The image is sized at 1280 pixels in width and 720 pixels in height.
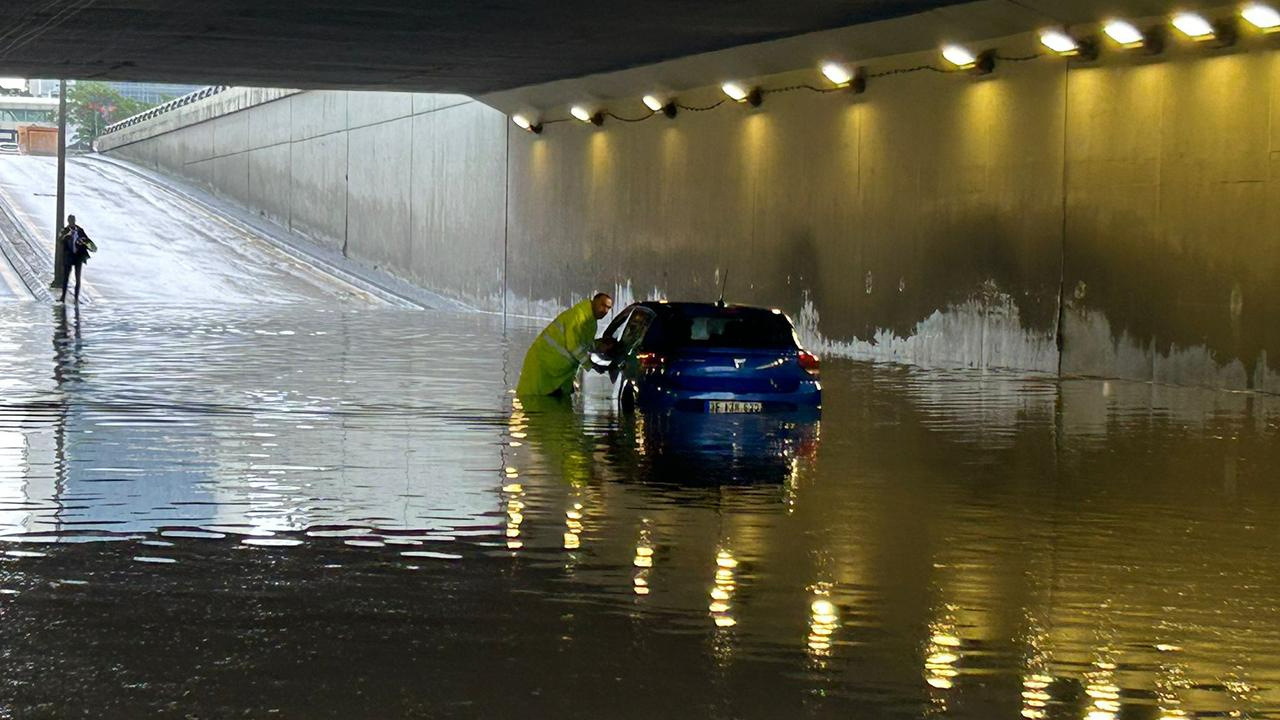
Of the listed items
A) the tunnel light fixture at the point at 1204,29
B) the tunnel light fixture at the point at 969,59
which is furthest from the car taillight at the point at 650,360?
the tunnel light fixture at the point at 969,59

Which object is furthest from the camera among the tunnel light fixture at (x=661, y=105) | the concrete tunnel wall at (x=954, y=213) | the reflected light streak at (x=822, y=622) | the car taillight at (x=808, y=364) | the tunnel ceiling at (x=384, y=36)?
the tunnel light fixture at (x=661, y=105)

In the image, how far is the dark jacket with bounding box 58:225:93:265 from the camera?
142 feet

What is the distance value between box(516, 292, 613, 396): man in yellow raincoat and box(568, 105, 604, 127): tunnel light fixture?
2136 cm

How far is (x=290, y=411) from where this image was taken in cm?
1823

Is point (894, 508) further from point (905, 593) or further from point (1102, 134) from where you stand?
point (1102, 134)

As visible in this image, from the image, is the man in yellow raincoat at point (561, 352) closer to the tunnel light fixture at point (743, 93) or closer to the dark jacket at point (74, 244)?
the tunnel light fixture at point (743, 93)

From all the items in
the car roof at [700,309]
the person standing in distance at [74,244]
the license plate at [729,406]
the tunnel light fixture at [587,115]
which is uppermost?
the tunnel light fixture at [587,115]

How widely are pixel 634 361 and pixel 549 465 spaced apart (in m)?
4.25

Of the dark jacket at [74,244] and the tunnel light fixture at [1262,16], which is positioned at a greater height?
the tunnel light fixture at [1262,16]

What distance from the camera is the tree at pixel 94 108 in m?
162

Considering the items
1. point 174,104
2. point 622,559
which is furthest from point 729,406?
point 174,104

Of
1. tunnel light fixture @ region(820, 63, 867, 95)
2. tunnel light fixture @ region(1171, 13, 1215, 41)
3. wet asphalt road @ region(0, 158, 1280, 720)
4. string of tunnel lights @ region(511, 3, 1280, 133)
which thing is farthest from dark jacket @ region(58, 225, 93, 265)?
tunnel light fixture @ region(1171, 13, 1215, 41)

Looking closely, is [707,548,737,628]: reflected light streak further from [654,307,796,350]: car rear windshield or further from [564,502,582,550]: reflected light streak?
[654,307,796,350]: car rear windshield

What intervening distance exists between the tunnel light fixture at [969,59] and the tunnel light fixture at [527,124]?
18.1 metres
